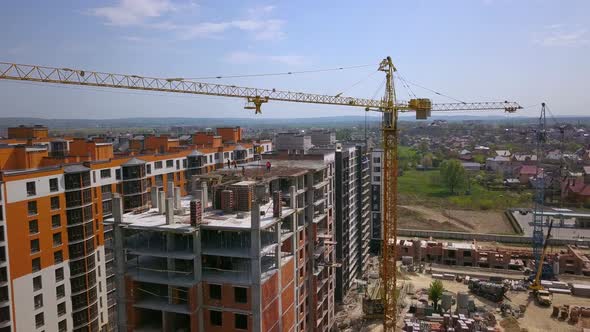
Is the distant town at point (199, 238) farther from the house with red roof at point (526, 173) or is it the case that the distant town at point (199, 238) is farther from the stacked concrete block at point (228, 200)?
the house with red roof at point (526, 173)

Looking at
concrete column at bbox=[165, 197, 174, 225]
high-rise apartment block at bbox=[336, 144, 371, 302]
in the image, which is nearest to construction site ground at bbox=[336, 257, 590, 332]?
high-rise apartment block at bbox=[336, 144, 371, 302]

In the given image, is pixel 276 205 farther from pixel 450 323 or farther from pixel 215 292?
pixel 450 323

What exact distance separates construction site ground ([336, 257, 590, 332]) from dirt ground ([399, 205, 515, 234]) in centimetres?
1811

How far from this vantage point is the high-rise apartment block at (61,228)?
2089cm

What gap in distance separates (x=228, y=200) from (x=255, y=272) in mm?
3625

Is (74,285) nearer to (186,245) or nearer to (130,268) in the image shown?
(130,268)

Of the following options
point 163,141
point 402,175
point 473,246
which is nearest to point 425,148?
point 402,175

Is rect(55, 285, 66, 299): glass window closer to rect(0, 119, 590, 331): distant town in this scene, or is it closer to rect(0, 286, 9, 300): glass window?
rect(0, 119, 590, 331): distant town

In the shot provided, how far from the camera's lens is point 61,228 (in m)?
23.8

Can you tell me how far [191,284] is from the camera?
15656 millimetres

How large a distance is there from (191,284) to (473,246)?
126 ft

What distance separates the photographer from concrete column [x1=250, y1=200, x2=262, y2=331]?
50.9 ft

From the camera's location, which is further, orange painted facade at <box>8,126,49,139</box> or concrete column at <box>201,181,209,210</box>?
orange painted facade at <box>8,126,49,139</box>

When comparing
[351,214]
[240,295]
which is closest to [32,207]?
[240,295]
